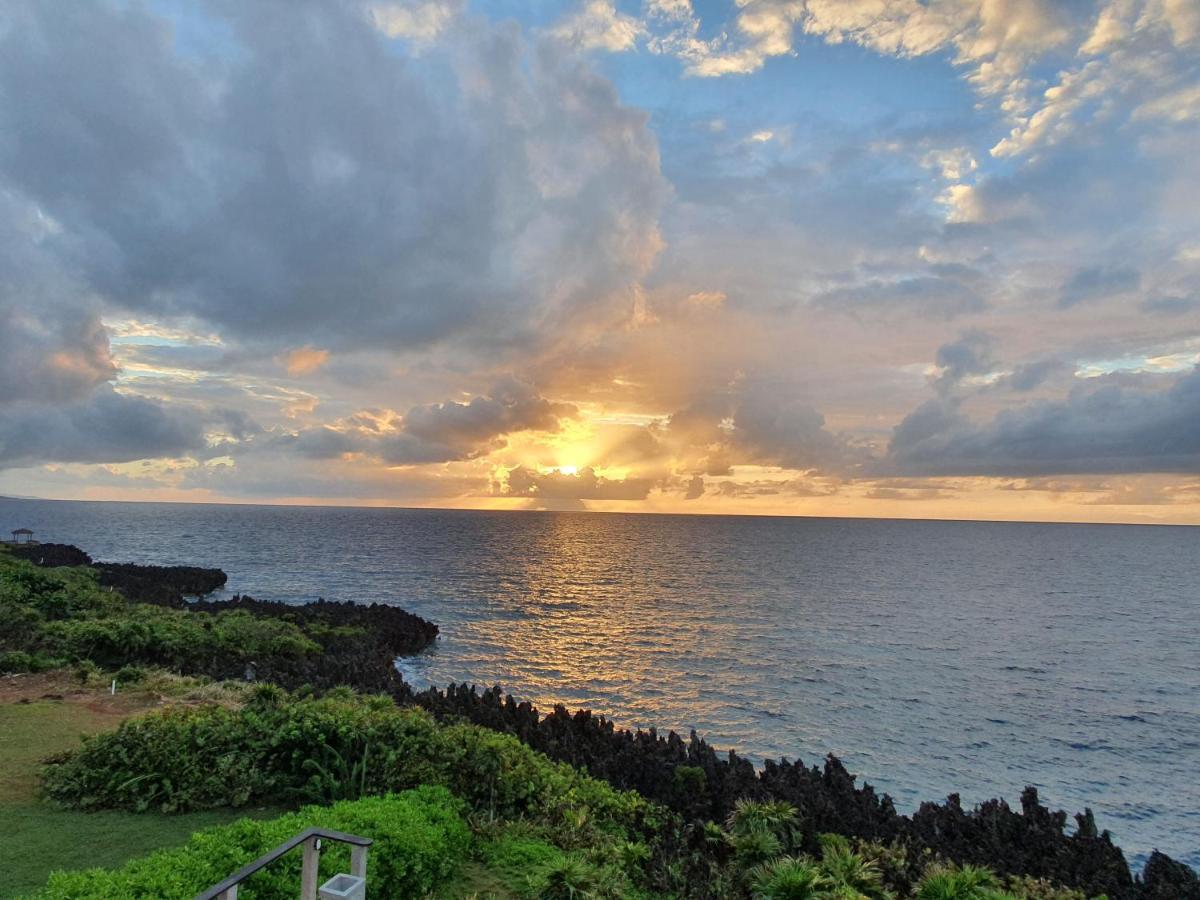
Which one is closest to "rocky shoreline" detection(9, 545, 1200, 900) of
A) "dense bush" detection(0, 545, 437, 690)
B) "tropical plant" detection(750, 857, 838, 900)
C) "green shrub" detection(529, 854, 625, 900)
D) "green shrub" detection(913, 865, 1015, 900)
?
"dense bush" detection(0, 545, 437, 690)

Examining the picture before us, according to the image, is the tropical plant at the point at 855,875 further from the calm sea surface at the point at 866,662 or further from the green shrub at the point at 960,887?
the calm sea surface at the point at 866,662

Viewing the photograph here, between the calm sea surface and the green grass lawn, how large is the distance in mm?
19025

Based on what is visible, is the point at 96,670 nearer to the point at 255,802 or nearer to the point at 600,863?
the point at 255,802

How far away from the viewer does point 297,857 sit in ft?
25.8

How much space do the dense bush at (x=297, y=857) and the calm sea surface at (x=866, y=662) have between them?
658 inches

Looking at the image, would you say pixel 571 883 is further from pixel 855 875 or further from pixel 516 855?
pixel 855 875

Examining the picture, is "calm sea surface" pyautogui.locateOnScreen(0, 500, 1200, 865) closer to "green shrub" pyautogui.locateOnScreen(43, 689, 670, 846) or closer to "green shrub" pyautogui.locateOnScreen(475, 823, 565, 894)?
"green shrub" pyautogui.locateOnScreen(43, 689, 670, 846)

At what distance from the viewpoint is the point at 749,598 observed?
66.8 metres

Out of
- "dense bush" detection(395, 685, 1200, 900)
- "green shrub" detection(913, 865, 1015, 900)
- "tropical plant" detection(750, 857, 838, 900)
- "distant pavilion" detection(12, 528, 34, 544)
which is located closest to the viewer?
"tropical plant" detection(750, 857, 838, 900)

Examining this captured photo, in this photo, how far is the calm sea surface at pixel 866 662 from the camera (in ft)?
81.8

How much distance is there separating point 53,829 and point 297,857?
208 inches

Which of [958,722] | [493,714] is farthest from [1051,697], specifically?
[493,714]

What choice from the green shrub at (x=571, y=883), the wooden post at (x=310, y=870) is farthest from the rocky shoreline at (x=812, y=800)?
the wooden post at (x=310, y=870)

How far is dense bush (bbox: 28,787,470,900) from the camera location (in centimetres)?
671
